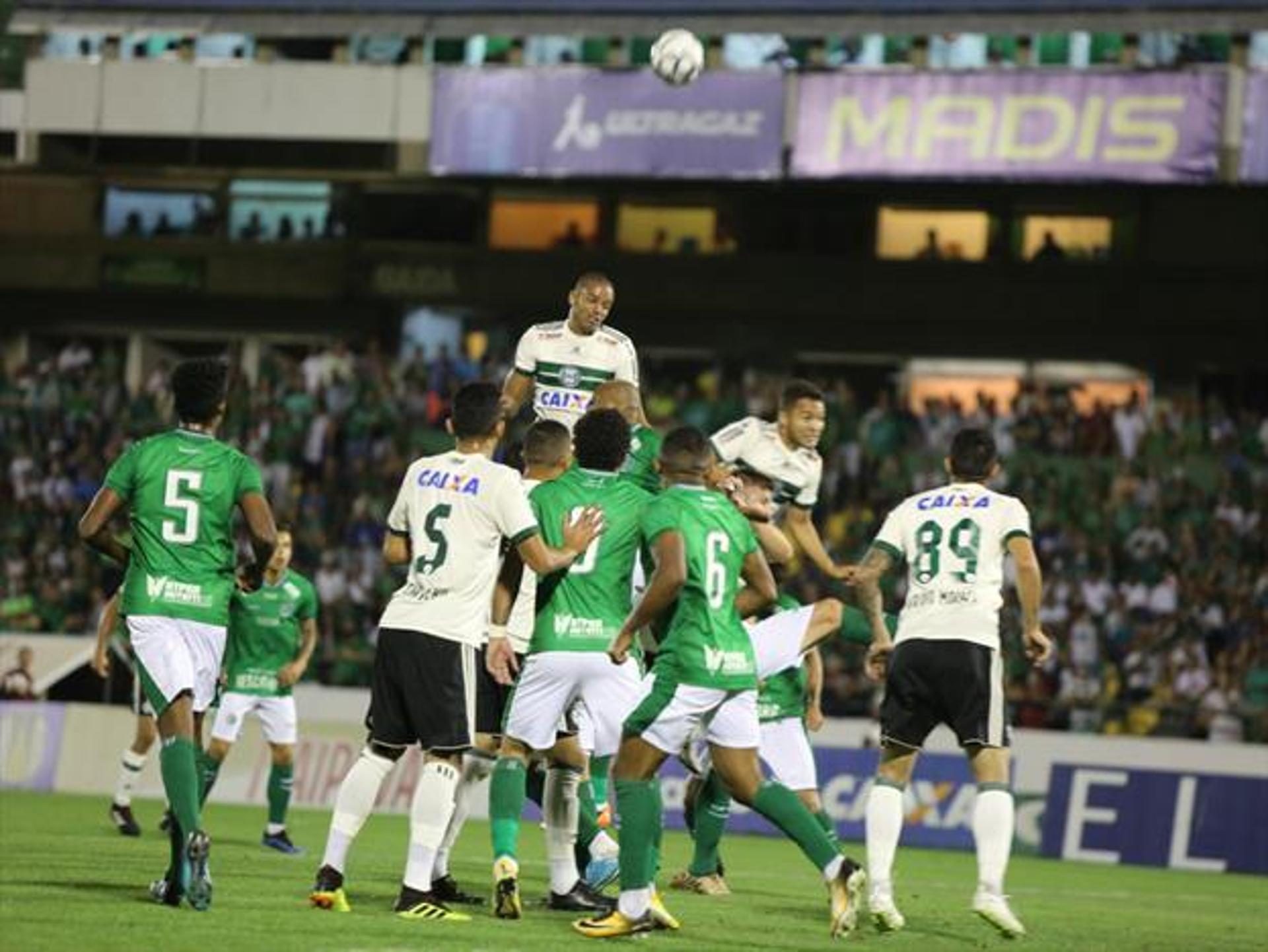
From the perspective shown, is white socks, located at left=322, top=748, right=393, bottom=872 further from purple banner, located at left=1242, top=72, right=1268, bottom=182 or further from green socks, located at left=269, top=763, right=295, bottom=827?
purple banner, located at left=1242, top=72, right=1268, bottom=182

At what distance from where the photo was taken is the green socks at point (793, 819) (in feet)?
39.2

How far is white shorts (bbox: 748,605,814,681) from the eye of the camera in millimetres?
15445

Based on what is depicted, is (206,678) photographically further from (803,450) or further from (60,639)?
(60,639)

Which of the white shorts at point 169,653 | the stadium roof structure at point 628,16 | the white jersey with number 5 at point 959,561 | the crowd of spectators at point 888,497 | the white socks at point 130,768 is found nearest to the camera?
the white shorts at point 169,653

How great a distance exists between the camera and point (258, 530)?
489 inches

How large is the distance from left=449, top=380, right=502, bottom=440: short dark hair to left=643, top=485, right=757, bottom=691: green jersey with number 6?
1.02 metres

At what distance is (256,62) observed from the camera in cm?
4069

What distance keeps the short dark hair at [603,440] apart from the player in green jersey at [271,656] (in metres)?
7.88

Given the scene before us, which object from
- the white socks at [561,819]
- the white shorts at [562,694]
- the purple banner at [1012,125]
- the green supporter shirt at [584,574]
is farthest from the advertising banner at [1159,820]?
the green supporter shirt at [584,574]

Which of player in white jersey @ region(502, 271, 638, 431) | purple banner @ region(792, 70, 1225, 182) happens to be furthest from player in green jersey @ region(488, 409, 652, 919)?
purple banner @ region(792, 70, 1225, 182)

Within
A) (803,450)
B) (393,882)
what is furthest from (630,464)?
(393,882)

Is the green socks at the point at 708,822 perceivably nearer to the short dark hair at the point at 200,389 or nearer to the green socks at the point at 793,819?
the green socks at the point at 793,819

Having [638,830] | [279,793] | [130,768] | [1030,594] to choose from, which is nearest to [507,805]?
[638,830]

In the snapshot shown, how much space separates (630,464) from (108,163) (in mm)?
31171
